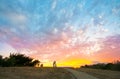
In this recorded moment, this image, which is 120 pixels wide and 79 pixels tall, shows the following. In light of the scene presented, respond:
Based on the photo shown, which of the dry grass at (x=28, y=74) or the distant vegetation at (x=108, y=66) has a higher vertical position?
the distant vegetation at (x=108, y=66)

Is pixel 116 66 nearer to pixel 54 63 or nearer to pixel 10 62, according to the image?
pixel 54 63

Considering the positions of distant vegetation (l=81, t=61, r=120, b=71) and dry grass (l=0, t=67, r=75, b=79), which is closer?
dry grass (l=0, t=67, r=75, b=79)

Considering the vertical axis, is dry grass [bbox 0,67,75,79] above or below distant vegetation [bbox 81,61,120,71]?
below

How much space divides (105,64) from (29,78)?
95.7 feet

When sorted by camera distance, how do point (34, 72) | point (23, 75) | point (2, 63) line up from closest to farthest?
point (23, 75) → point (34, 72) → point (2, 63)

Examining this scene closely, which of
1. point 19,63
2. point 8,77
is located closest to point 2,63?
point 19,63

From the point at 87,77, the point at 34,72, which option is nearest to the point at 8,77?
the point at 34,72

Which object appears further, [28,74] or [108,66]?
[108,66]

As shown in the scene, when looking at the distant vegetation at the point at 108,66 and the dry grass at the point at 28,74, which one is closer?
the dry grass at the point at 28,74

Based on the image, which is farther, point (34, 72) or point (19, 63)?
point (19, 63)

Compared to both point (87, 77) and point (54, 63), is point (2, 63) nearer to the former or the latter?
point (54, 63)

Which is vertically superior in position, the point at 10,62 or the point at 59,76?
the point at 10,62

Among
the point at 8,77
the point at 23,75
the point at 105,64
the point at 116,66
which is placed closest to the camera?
the point at 8,77

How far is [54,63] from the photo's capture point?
43281mm
